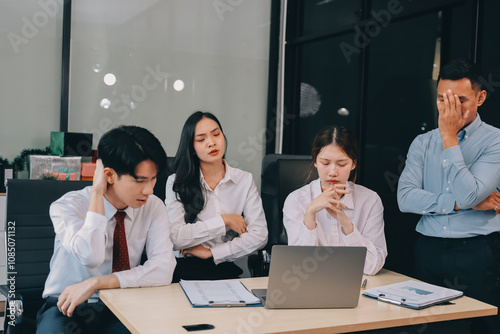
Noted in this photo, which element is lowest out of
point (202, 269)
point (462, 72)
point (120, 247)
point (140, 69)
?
point (202, 269)

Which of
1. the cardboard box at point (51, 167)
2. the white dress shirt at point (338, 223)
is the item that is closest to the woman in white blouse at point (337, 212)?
the white dress shirt at point (338, 223)

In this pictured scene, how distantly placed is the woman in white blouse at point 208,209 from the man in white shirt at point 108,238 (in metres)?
0.52

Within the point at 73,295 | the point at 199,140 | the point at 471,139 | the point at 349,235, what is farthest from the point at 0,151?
the point at 471,139

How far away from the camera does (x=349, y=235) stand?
2221 mm

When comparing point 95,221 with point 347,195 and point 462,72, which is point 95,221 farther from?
point 462,72

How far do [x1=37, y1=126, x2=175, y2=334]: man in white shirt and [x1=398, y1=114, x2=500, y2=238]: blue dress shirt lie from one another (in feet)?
3.82

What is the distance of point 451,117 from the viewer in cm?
227

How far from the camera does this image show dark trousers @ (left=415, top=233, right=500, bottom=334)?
2.22 m

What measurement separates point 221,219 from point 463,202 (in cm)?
112

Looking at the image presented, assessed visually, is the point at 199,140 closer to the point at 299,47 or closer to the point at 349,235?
the point at 349,235

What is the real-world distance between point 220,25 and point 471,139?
10.7 ft

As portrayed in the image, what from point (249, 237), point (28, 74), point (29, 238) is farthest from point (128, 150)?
point (28, 74)

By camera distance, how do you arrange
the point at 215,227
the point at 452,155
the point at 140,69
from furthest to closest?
1. the point at 140,69
2. the point at 215,227
3. the point at 452,155

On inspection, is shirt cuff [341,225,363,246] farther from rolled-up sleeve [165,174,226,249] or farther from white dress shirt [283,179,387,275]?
rolled-up sleeve [165,174,226,249]
